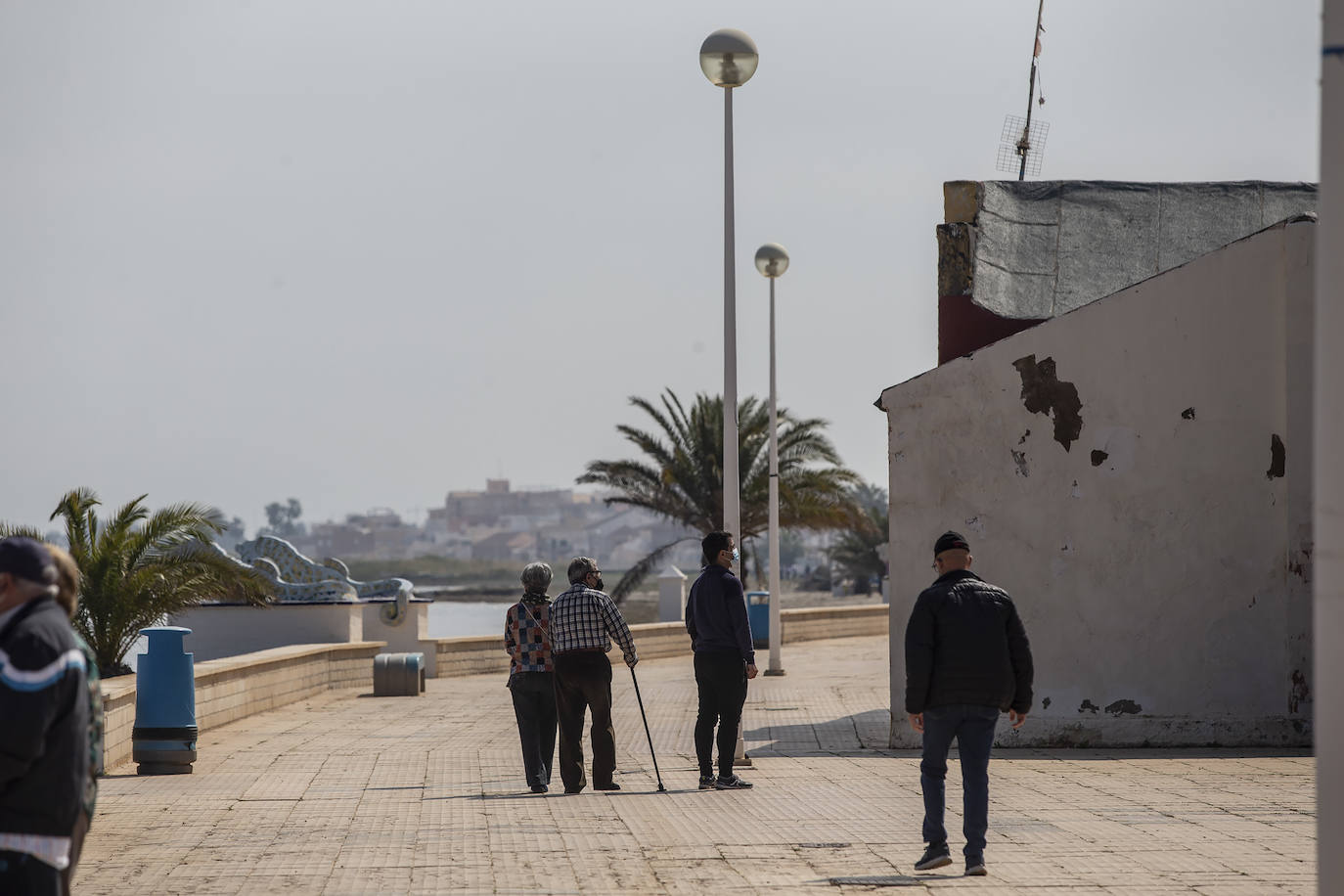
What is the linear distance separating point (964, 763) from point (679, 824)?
2.18 metres

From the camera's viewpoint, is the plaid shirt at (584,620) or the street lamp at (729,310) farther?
the street lamp at (729,310)

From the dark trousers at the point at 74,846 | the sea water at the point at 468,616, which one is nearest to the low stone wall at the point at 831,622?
the dark trousers at the point at 74,846

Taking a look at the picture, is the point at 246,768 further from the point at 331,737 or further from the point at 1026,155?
the point at 1026,155

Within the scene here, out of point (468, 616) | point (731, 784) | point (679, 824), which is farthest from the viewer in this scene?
point (468, 616)

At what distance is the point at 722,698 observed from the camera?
10273mm

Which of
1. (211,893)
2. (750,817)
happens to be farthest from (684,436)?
(211,893)

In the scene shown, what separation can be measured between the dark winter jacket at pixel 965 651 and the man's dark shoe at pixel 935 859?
0.62 meters

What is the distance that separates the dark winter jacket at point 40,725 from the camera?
3.87m

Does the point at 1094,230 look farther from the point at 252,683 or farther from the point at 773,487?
the point at 252,683

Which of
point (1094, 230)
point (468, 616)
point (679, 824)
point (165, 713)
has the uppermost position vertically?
point (1094, 230)

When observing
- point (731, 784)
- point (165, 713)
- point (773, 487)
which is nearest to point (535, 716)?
point (731, 784)

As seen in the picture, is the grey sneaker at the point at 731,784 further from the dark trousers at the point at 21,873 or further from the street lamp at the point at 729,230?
the dark trousers at the point at 21,873

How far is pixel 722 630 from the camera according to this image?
1019 centimetres

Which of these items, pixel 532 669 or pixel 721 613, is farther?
pixel 532 669
